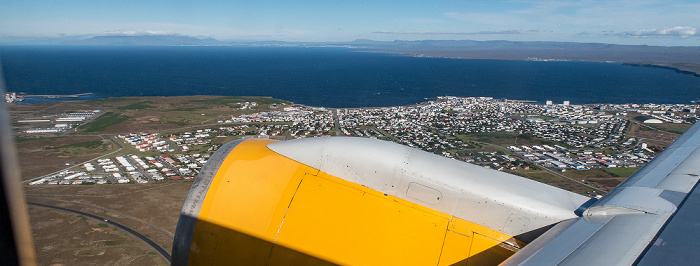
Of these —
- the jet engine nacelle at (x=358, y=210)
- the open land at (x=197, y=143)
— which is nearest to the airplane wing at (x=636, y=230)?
the jet engine nacelle at (x=358, y=210)

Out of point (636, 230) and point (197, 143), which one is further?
point (197, 143)

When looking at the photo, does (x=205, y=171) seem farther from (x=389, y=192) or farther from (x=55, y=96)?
(x=55, y=96)

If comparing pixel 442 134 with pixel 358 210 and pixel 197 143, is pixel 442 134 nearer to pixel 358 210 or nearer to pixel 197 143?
pixel 197 143

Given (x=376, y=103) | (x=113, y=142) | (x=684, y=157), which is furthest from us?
(x=376, y=103)

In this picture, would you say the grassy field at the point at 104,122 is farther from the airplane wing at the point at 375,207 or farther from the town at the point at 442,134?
the airplane wing at the point at 375,207

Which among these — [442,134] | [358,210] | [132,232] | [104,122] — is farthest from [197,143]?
[358,210]

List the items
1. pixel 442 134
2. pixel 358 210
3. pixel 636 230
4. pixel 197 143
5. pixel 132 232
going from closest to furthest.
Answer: pixel 636 230, pixel 358 210, pixel 132 232, pixel 197 143, pixel 442 134

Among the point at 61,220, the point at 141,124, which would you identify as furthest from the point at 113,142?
the point at 61,220
